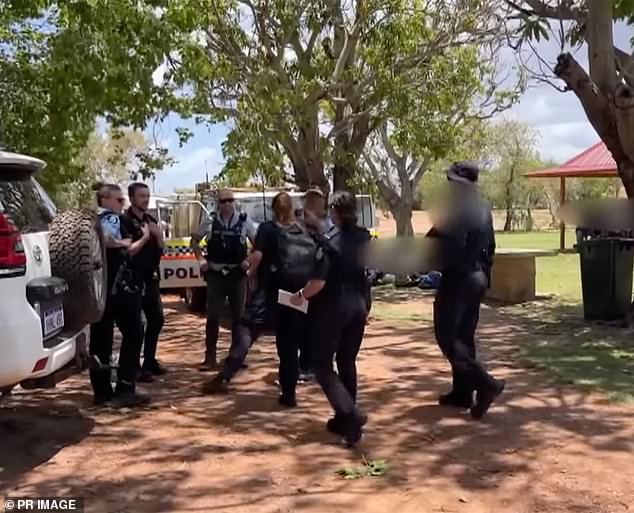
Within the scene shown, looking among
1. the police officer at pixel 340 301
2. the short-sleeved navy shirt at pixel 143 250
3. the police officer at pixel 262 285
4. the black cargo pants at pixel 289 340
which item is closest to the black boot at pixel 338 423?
the police officer at pixel 340 301

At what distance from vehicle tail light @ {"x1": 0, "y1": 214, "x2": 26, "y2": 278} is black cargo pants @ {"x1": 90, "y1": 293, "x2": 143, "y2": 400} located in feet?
5.22

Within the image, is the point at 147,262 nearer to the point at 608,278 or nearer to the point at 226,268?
the point at 226,268

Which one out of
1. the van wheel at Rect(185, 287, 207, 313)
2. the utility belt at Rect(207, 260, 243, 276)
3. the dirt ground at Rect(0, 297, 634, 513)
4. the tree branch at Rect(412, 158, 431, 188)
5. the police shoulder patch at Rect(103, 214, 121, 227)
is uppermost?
the tree branch at Rect(412, 158, 431, 188)

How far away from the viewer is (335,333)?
5355mm

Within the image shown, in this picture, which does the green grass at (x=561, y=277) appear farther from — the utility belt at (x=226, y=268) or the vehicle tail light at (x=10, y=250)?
the vehicle tail light at (x=10, y=250)

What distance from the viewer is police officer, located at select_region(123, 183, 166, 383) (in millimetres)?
6895

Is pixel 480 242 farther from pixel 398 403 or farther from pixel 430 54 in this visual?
pixel 430 54

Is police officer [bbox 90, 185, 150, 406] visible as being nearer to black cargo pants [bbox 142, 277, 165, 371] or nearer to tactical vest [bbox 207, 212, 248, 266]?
black cargo pants [bbox 142, 277, 165, 371]

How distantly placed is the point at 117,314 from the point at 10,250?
5.88 feet

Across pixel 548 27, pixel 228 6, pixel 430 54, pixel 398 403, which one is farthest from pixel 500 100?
pixel 398 403

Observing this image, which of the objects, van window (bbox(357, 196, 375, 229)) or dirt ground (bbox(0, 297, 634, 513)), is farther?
van window (bbox(357, 196, 375, 229))

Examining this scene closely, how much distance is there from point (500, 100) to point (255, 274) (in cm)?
1926

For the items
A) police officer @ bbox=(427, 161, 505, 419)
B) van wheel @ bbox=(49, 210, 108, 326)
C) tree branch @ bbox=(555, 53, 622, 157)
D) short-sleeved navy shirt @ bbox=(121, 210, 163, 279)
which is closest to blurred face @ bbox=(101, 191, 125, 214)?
short-sleeved navy shirt @ bbox=(121, 210, 163, 279)

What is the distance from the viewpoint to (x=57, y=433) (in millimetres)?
5848
